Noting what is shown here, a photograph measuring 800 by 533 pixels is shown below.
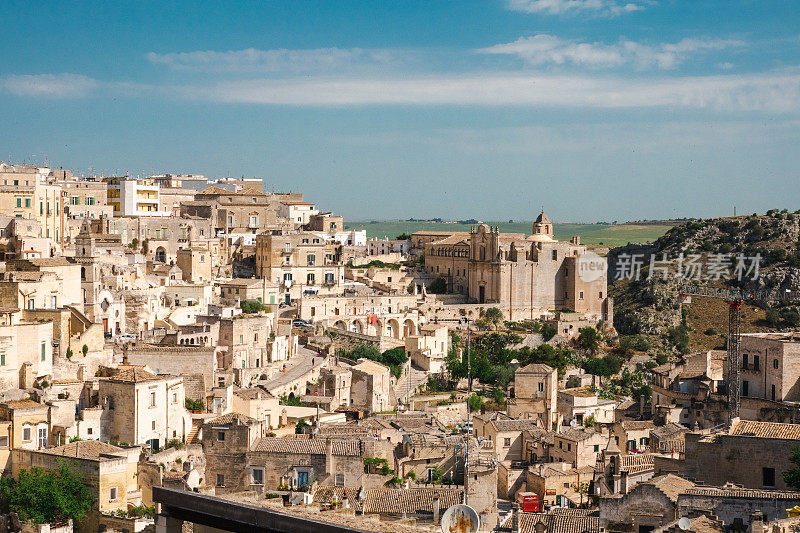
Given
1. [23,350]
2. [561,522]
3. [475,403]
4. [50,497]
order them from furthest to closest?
1. [475,403]
2. [23,350]
3. [50,497]
4. [561,522]

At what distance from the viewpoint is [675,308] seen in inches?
2721

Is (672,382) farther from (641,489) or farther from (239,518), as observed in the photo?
(239,518)

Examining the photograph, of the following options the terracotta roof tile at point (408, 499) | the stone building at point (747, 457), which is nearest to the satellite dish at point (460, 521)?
the terracotta roof tile at point (408, 499)

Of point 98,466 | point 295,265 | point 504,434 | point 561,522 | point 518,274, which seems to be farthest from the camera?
point 518,274

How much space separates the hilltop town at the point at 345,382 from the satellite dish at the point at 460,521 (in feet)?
0.67

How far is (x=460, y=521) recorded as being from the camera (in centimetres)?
974

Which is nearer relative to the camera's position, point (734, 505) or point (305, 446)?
point (734, 505)

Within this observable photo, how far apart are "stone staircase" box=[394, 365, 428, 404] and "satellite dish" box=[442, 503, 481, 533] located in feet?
97.2

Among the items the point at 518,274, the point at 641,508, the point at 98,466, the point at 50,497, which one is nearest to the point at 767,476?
the point at 641,508

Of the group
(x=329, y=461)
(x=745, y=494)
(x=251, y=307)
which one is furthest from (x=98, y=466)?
(x=251, y=307)

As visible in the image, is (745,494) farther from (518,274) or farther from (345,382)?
(518,274)

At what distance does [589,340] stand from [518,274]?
7.38m

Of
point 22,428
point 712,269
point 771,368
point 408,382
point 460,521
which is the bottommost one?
point 408,382

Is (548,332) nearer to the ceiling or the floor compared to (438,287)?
nearer to the floor
